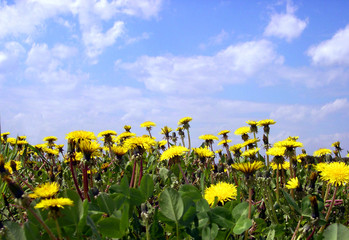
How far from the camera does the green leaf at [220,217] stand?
160cm


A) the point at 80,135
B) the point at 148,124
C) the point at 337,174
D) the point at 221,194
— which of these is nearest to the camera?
the point at 221,194

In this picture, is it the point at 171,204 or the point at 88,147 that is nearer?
the point at 171,204

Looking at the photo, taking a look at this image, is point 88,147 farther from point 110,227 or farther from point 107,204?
point 110,227

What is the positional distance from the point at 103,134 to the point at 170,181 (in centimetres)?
156

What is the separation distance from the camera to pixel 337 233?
5.06 feet

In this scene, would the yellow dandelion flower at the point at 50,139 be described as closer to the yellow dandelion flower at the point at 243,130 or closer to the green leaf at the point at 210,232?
the yellow dandelion flower at the point at 243,130

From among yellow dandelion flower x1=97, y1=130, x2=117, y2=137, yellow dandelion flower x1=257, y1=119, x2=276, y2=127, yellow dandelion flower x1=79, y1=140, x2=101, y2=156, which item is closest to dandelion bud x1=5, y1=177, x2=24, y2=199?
yellow dandelion flower x1=79, y1=140, x2=101, y2=156

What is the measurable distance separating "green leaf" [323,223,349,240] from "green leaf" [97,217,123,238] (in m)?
1.02

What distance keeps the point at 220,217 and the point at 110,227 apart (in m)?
0.56

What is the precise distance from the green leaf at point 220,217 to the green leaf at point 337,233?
18.6 inches

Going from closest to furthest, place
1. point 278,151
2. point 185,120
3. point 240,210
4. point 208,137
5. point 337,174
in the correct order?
point 240,210 < point 337,174 < point 278,151 < point 208,137 < point 185,120

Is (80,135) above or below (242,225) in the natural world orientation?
above

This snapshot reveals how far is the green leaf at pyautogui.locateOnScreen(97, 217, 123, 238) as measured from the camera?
4.70 feet

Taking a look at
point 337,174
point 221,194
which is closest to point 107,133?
point 221,194
